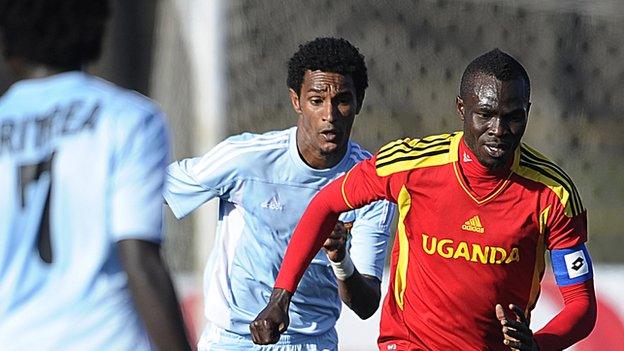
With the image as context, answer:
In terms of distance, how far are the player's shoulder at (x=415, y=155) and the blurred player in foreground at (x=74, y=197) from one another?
1.83m

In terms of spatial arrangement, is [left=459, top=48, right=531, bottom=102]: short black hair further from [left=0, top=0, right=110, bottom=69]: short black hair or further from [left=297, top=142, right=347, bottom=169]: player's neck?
[left=0, top=0, right=110, bottom=69]: short black hair

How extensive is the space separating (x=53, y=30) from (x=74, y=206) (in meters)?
0.43

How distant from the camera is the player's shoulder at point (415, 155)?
4.99 metres

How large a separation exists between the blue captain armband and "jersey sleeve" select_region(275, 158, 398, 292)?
68 centimetres

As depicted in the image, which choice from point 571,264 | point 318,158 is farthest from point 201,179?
point 571,264

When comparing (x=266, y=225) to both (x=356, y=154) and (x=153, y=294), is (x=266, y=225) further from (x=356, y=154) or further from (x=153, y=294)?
(x=153, y=294)

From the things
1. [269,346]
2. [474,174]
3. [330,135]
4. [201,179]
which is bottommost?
[269,346]

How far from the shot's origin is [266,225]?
218 inches

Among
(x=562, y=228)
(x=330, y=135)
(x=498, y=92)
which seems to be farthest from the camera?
(x=330, y=135)

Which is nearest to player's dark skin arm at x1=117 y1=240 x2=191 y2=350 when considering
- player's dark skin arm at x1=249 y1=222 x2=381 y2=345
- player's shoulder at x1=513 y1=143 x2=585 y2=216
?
player's dark skin arm at x1=249 y1=222 x2=381 y2=345

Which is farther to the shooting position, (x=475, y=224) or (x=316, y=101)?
(x=316, y=101)

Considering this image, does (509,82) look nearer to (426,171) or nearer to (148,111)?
(426,171)

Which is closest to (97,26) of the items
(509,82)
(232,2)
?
(509,82)

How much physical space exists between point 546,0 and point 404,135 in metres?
1.63
